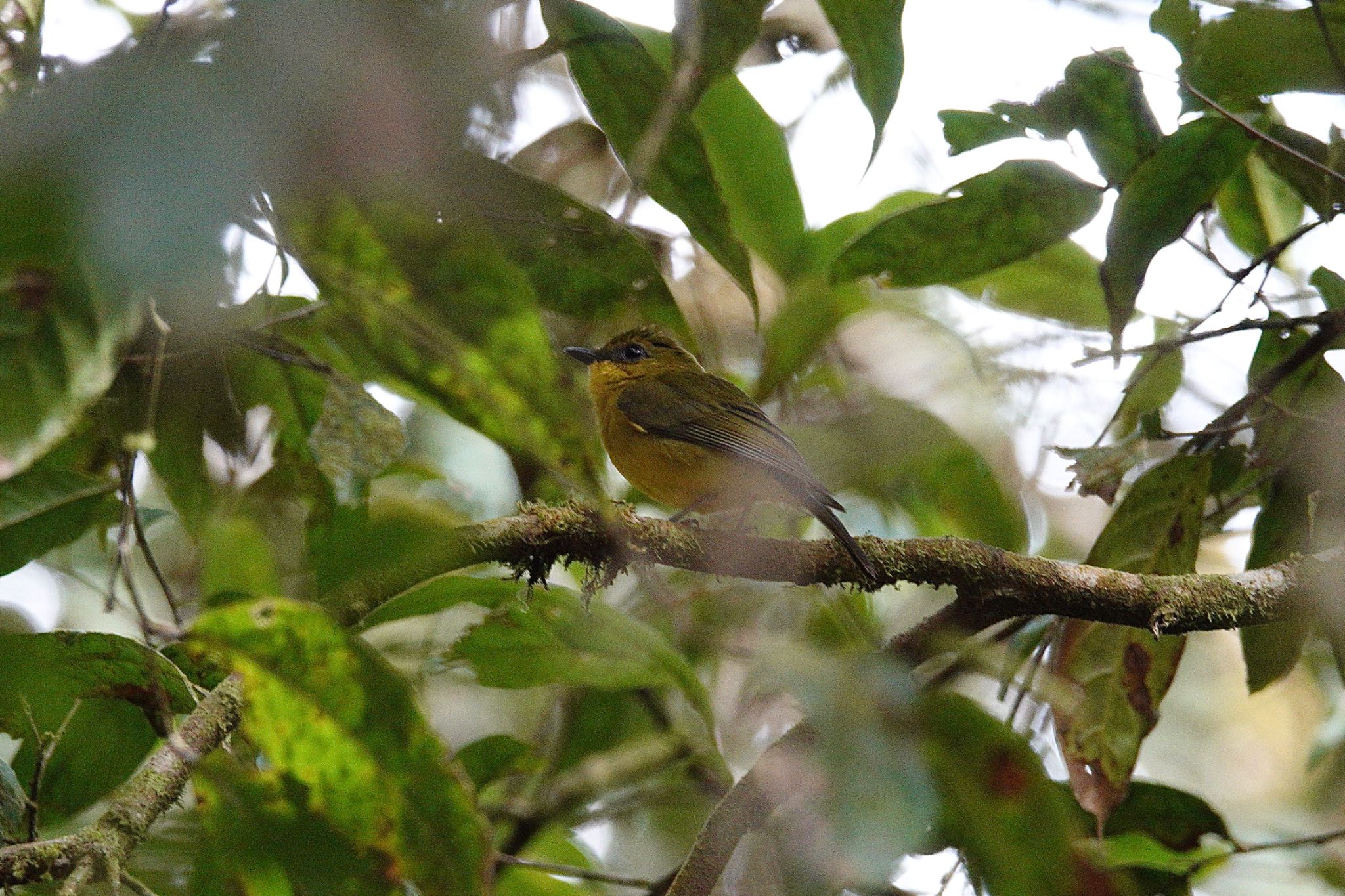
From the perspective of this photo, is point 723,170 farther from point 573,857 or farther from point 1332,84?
point 573,857

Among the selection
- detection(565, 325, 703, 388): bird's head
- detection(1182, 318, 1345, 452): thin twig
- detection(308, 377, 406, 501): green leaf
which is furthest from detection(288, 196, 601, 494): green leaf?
detection(565, 325, 703, 388): bird's head

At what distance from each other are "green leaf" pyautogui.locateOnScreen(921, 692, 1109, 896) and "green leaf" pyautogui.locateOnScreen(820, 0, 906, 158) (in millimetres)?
886

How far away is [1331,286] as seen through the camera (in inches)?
89.7

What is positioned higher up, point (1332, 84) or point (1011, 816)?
point (1332, 84)

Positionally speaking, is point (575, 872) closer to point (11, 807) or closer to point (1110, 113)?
point (11, 807)

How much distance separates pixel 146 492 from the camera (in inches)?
145

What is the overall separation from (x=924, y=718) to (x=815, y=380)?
7.62 ft

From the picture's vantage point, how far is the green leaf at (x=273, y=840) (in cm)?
118

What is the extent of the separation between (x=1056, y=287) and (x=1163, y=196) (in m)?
1.34

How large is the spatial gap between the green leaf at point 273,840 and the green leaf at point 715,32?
1.23 metres

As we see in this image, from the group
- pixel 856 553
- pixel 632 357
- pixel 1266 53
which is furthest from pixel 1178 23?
pixel 632 357

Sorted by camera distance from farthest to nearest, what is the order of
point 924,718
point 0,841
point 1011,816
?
point 0,841 < point 924,718 < point 1011,816

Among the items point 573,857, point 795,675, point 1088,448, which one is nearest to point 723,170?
point 1088,448

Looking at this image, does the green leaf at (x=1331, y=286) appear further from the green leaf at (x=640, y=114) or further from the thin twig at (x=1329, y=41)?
the green leaf at (x=640, y=114)
